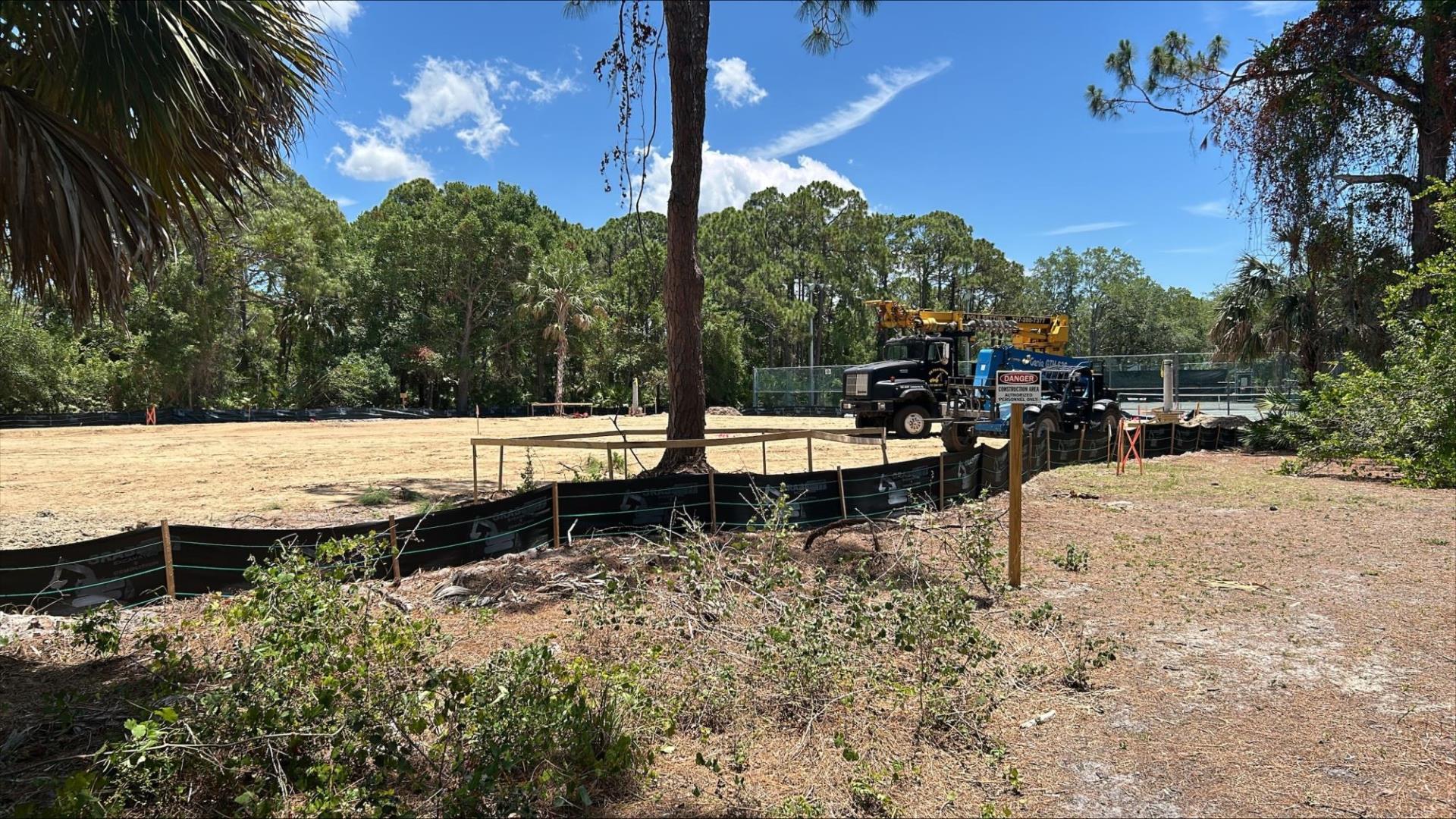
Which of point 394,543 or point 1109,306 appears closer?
point 394,543

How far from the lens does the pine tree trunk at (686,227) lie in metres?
9.64

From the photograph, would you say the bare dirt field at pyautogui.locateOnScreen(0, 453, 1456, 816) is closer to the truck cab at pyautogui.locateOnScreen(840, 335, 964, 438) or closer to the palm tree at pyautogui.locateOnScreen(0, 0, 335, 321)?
the palm tree at pyautogui.locateOnScreen(0, 0, 335, 321)

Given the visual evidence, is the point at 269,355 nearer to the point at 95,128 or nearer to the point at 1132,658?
the point at 95,128

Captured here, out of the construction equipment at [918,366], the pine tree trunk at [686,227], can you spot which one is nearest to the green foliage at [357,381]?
the construction equipment at [918,366]

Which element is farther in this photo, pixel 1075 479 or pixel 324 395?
pixel 324 395

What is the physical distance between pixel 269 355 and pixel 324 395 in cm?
640

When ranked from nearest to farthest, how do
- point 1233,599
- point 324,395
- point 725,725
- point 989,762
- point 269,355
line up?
point 989,762, point 725,725, point 1233,599, point 324,395, point 269,355

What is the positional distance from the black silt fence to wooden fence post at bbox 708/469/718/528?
0.05ft

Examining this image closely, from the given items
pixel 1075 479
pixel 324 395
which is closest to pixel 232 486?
pixel 1075 479

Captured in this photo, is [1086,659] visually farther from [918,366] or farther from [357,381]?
[357,381]

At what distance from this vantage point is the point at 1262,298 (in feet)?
79.6

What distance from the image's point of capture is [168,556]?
18.5 feet

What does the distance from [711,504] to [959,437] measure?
439 inches

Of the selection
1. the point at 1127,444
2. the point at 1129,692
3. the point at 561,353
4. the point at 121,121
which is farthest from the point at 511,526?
the point at 561,353
